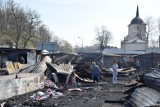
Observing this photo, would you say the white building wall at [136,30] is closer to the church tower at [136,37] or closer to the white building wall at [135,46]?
the church tower at [136,37]

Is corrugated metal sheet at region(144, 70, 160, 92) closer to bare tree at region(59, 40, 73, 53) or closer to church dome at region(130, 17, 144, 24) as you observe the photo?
bare tree at region(59, 40, 73, 53)

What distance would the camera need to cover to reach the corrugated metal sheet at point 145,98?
538 inches

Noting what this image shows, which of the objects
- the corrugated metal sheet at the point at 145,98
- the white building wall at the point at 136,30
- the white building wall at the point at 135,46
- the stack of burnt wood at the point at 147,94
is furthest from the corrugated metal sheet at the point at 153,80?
the white building wall at the point at 136,30

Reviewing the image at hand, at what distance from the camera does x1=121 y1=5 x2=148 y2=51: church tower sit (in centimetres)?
10306

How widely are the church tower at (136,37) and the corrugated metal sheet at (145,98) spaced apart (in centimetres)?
8573

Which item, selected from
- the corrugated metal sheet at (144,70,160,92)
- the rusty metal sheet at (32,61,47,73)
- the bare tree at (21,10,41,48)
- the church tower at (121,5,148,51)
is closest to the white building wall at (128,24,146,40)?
the church tower at (121,5,148,51)

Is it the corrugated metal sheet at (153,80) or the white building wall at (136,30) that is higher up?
the white building wall at (136,30)

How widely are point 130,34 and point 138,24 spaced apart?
6.49 metres

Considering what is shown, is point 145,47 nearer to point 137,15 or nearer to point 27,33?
point 137,15

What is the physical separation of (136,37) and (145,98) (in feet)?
327

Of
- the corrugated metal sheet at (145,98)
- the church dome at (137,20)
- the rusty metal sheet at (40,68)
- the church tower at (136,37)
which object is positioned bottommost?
the corrugated metal sheet at (145,98)

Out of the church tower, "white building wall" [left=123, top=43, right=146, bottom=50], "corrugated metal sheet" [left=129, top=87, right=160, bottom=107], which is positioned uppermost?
the church tower

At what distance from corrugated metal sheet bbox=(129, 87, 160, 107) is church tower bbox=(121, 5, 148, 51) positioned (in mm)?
85733

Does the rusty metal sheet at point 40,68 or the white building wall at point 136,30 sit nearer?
the rusty metal sheet at point 40,68
